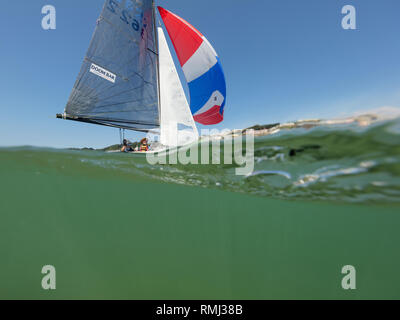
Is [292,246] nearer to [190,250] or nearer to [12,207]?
[190,250]

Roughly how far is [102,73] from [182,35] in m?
4.82

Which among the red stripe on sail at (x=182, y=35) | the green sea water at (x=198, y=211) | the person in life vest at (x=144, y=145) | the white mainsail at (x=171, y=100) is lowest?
the green sea water at (x=198, y=211)

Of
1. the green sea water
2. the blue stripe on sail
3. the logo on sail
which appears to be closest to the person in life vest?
the green sea water

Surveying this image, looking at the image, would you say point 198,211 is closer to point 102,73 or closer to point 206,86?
point 206,86

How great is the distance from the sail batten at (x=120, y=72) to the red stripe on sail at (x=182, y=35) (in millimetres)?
1458

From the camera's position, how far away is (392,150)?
3289 mm

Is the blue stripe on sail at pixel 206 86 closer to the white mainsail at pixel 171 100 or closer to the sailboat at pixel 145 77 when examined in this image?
the sailboat at pixel 145 77

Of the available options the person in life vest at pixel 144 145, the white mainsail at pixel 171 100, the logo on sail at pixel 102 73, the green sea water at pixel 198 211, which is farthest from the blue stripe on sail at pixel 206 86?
the green sea water at pixel 198 211

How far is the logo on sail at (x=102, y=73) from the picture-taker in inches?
268

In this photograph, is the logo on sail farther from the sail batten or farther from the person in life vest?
the person in life vest

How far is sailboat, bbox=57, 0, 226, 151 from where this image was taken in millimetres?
6828

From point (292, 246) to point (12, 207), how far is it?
1600 cm

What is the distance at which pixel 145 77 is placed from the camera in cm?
798

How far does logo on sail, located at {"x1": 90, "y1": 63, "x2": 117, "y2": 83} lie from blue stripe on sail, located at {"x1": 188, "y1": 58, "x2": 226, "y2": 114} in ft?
13.1
